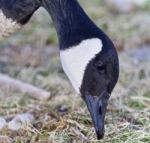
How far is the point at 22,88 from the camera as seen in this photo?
440 cm

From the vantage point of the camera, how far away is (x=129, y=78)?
15.7 feet

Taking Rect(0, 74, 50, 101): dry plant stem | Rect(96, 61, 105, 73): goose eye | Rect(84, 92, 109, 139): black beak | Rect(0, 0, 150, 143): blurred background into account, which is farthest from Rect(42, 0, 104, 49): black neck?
Rect(0, 74, 50, 101): dry plant stem

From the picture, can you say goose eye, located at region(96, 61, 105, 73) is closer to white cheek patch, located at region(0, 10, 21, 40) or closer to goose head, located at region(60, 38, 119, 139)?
goose head, located at region(60, 38, 119, 139)

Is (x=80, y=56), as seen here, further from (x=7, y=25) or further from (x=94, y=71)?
(x=7, y=25)

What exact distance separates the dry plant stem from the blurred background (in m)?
0.05

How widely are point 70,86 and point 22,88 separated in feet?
1.28

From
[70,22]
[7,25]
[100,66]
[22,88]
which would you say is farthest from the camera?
[22,88]

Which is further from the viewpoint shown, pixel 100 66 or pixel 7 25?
pixel 7 25

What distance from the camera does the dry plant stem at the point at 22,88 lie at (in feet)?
14.0

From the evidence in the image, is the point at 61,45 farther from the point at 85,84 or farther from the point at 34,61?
the point at 34,61

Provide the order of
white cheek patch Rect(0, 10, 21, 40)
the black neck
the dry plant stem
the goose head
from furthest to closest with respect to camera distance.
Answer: the dry plant stem, white cheek patch Rect(0, 10, 21, 40), the black neck, the goose head

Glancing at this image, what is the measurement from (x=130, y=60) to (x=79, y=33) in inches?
74.6

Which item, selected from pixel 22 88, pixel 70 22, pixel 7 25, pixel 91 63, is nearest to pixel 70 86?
pixel 22 88

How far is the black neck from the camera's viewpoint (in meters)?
3.38
